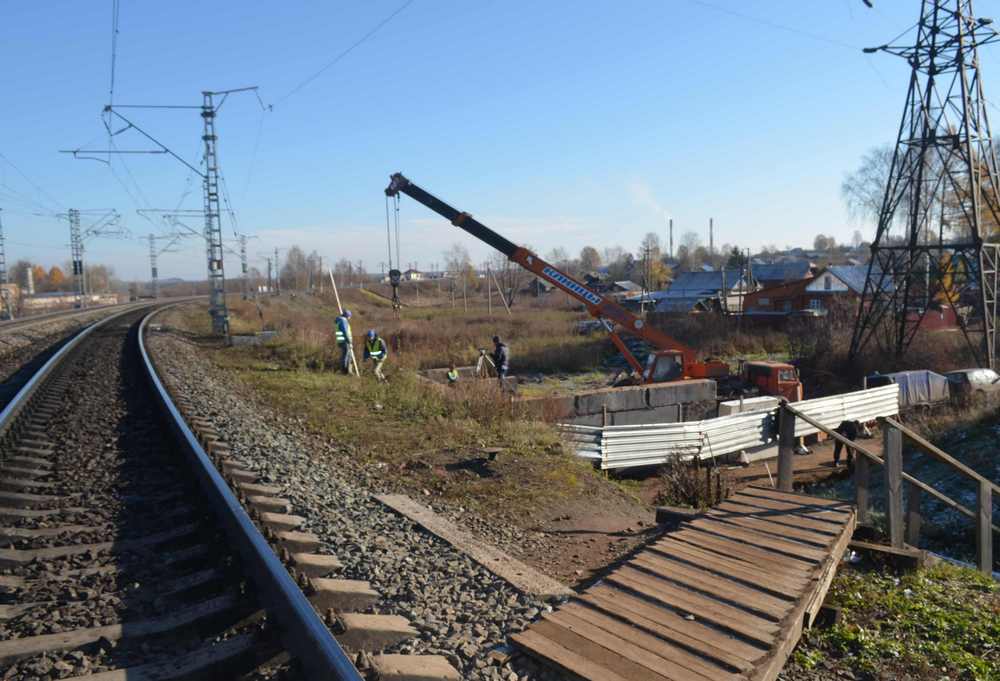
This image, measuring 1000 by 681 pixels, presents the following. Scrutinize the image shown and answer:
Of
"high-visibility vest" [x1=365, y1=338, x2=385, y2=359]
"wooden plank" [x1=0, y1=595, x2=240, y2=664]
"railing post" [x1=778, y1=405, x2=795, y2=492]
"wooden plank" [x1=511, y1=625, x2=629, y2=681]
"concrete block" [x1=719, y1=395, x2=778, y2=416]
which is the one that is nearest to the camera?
"wooden plank" [x1=0, y1=595, x2=240, y2=664]

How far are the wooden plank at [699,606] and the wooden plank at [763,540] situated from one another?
1.17 m

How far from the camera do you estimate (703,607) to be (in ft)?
14.9

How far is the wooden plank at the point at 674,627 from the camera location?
3967 mm

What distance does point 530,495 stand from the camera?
25.1 ft

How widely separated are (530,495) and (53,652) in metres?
4.92

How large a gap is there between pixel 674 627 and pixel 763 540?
192cm

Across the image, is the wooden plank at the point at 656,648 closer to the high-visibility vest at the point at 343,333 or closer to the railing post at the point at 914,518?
the railing post at the point at 914,518

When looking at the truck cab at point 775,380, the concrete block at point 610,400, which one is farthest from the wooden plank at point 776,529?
the truck cab at point 775,380

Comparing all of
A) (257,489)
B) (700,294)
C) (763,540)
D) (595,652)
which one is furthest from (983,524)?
(700,294)

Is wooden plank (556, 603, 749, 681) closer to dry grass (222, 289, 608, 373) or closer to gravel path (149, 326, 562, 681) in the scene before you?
gravel path (149, 326, 562, 681)

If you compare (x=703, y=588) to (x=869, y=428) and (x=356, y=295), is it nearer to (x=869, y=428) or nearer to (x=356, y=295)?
(x=869, y=428)

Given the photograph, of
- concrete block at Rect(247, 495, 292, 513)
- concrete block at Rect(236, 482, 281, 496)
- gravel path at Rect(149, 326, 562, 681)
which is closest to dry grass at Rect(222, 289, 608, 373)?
gravel path at Rect(149, 326, 562, 681)

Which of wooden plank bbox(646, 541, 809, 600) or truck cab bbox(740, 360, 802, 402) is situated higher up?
wooden plank bbox(646, 541, 809, 600)

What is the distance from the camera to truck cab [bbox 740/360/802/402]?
21.5 m
